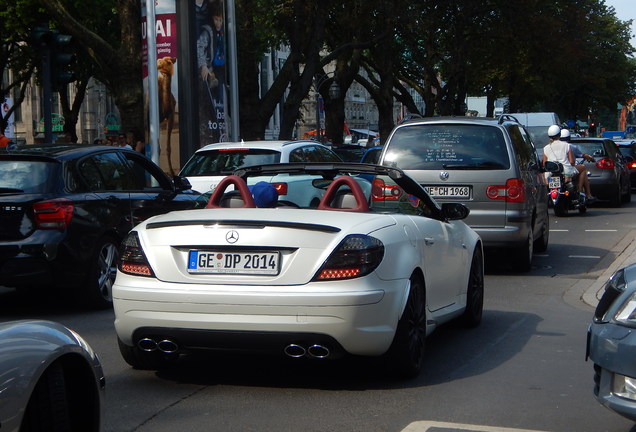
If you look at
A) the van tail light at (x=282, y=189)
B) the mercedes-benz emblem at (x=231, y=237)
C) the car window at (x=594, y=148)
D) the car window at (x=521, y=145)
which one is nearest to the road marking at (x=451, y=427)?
the mercedes-benz emblem at (x=231, y=237)

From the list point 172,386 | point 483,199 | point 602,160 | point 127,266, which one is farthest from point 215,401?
point 602,160

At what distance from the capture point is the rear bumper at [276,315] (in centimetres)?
632

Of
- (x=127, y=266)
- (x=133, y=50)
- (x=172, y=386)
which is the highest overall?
(x=133, y=50)

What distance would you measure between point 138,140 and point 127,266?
50.8 feet

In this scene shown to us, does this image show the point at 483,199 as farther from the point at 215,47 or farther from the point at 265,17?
the point at 265,17

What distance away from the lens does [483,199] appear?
1305 cm

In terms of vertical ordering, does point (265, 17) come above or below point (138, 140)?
above

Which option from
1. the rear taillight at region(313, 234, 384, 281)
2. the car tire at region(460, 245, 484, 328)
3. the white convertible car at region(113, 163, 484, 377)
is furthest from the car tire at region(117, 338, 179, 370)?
the car tire at region(460, 245, 484, 328)

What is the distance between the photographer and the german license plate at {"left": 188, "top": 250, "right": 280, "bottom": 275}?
254 inches

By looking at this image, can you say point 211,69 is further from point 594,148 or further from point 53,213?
point 53,213

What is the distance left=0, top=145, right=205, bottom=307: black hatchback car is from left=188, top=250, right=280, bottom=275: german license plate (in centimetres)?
365

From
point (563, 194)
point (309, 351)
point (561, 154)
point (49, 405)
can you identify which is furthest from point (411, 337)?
point (563, 194)

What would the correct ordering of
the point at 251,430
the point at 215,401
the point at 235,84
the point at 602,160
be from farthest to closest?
the point at 602,160 → the point at 235,84 → the point at 215,401 → the point at 251,430

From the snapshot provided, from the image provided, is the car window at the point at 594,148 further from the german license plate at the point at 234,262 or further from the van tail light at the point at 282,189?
the german license plate at the point at 234,262
